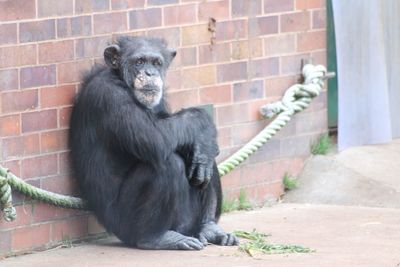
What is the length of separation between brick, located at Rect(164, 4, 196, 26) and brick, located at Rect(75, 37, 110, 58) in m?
0.59

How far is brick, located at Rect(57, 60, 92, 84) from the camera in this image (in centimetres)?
770

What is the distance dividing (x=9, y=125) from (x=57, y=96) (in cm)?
42

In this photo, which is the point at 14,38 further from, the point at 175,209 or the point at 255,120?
the point at 255,120

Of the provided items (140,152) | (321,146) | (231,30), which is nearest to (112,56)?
(140,152)

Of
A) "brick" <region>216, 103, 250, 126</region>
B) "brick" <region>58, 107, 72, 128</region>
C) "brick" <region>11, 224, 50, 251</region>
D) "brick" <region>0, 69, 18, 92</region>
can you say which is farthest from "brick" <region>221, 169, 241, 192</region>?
"brick" <region>0, 69, 18, 92</region>

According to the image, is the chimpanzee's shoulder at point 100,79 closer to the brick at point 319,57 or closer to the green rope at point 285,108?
the green rope at point 285,108

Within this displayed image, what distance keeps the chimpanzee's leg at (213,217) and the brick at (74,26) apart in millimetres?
1221

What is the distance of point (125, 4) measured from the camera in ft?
26.5

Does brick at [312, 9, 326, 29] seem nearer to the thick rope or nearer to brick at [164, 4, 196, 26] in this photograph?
the thick rope

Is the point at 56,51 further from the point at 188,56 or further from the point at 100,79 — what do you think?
the point at 188,56

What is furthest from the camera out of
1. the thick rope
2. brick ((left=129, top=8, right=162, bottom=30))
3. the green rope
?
the thick rope

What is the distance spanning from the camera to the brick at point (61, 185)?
767 centimetres

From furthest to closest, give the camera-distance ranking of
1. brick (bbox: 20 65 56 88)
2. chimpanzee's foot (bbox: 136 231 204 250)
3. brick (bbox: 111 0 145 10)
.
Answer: brick (bbox: 111 0 145 10), chimpanzee's foot (bbox: 136 231 204 250), brick (bbox: 20 65 56 88)

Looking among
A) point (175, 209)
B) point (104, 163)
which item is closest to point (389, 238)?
point (175, 209)
